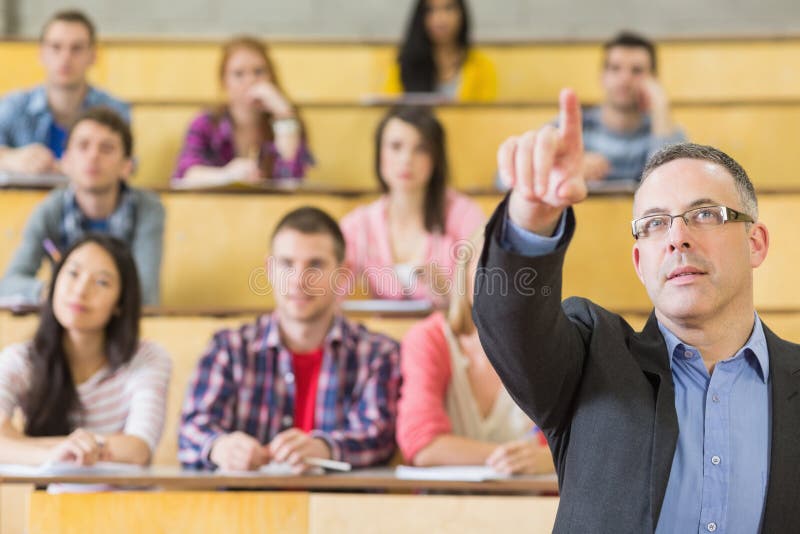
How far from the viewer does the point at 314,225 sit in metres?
1.93

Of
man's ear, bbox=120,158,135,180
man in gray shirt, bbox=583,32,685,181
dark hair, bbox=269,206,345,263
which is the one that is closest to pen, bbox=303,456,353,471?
dark hair, bbox=269,206,345,263

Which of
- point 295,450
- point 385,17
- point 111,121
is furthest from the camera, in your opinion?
point 385,17

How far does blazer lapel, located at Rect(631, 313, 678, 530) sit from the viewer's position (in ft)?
3.13

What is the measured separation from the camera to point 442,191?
7.93 feet

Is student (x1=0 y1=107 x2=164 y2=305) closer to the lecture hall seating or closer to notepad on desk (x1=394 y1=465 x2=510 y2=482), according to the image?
the lecture hall seating

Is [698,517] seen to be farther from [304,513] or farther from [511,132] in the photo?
[511,132]

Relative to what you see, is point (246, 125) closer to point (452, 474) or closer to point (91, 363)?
point (91, 363)

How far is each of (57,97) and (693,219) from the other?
2115 mm

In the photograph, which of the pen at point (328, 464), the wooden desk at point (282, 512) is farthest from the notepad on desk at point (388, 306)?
the wooden desk at point (282, 512)

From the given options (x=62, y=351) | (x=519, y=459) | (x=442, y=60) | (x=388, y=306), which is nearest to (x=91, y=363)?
(x=62, y=351)

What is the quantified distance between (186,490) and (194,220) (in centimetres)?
114

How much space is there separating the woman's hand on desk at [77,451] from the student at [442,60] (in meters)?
1.74

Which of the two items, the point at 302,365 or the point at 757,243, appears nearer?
the point at 757,243

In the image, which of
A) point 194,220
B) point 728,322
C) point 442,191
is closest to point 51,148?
point 194,220
